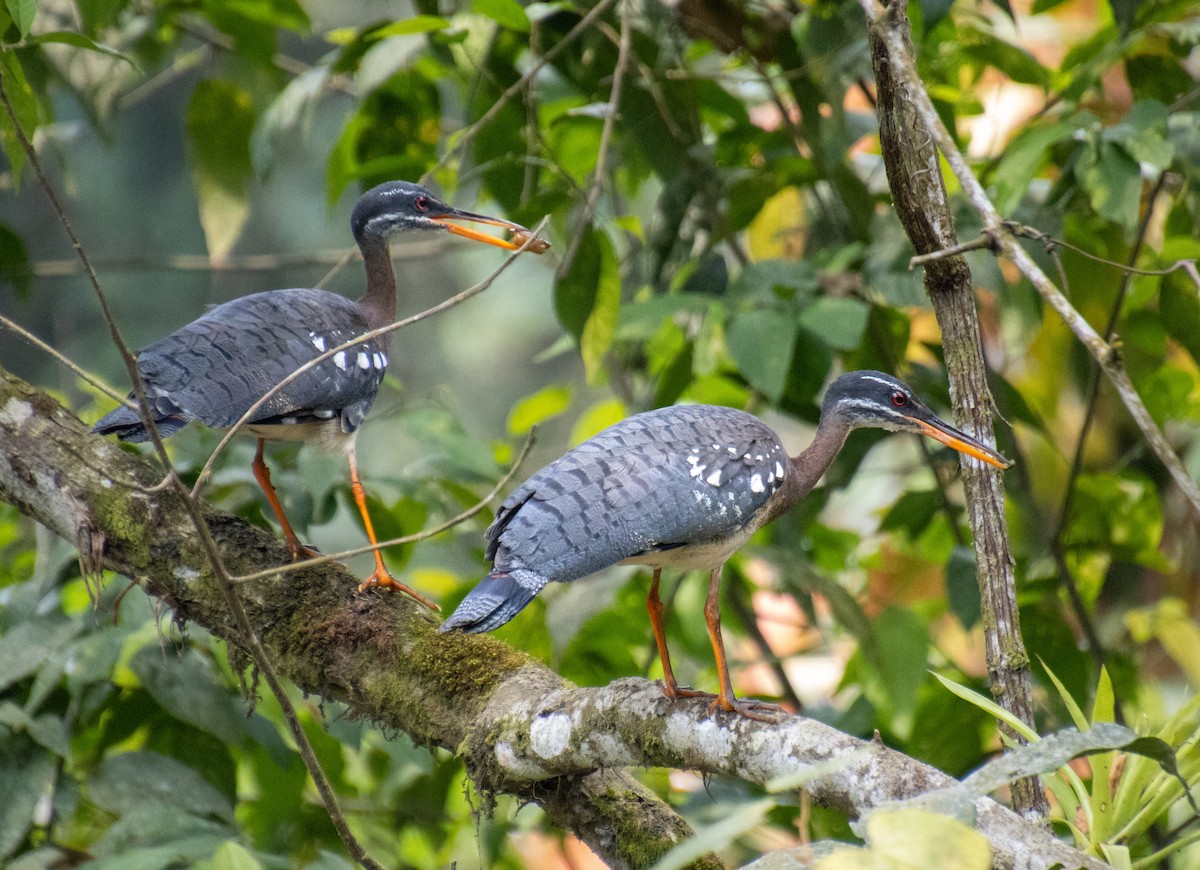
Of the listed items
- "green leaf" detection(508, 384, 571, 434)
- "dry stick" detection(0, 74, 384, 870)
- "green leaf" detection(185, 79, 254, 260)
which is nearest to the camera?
"dry stick" detection(0, 74, 384, 870)

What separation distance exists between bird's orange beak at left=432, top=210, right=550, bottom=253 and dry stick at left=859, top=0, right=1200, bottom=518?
142 cm

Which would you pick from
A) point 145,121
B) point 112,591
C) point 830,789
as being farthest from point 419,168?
point 145,121

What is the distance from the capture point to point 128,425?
337 cm

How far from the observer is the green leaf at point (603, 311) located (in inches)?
174

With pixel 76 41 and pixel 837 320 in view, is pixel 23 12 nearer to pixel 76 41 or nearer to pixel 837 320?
pixel 76 41

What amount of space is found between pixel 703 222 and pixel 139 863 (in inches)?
142

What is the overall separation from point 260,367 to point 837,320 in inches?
76.7

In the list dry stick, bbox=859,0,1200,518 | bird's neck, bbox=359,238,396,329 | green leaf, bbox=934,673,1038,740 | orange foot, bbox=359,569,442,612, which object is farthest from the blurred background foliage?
dry stick, bbox=859,0,1200,518

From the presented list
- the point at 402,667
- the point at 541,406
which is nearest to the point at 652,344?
the point at 541,406

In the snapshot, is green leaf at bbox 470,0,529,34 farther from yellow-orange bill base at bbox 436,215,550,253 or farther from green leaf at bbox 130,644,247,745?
green leaf at bbox 130,644,247,745

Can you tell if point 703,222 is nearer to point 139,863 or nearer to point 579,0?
point 579,0

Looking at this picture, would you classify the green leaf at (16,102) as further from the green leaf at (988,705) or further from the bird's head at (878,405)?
the green leaf at (988,705)

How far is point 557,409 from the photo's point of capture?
547 centimetres

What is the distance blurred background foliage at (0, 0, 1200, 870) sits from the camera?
3838mm
